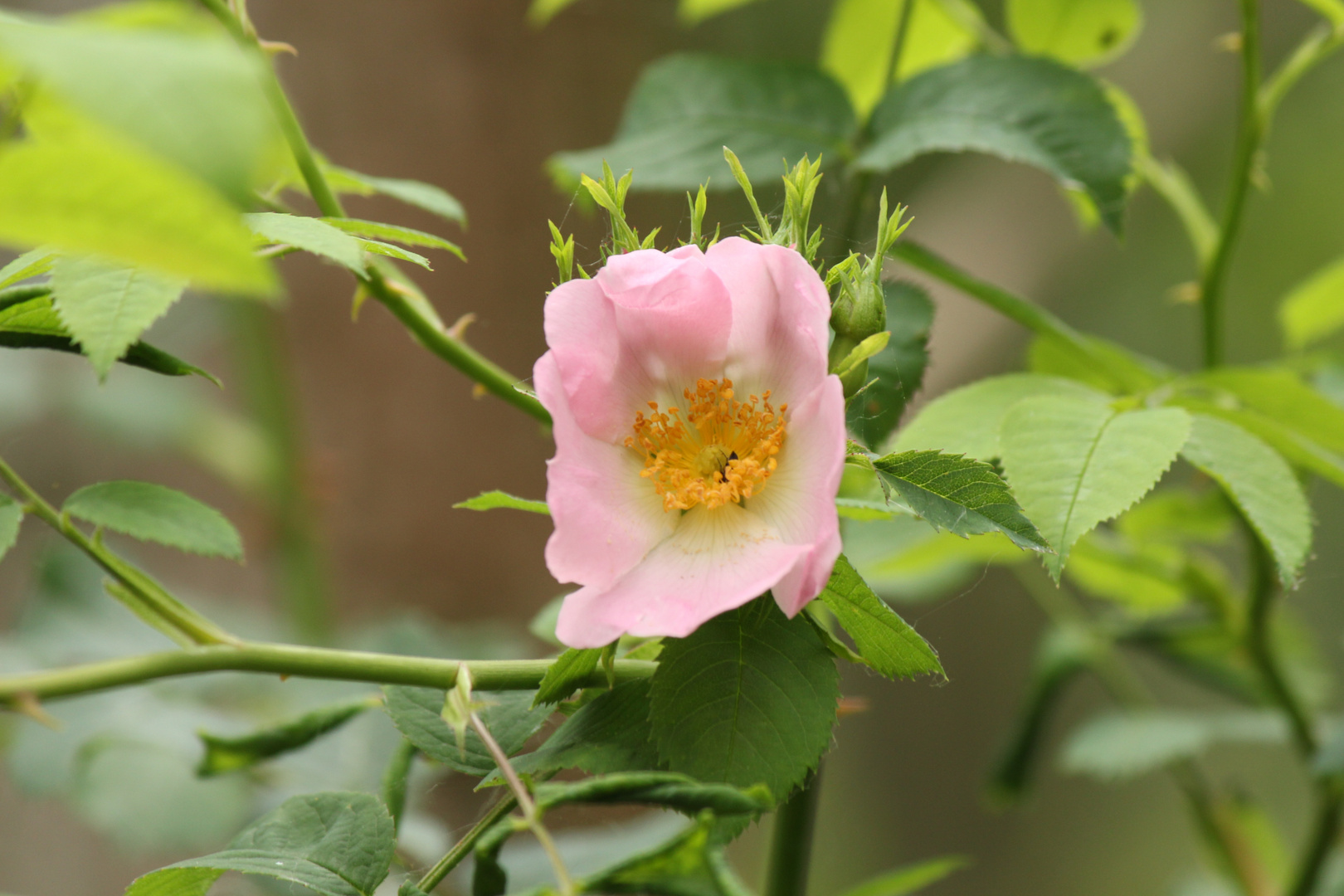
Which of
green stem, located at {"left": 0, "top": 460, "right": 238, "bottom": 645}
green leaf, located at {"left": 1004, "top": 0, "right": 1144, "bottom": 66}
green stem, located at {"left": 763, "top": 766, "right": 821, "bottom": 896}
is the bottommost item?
green stem, located at {"left": 763, "top": 766, "right": 821, "bottom": 896}

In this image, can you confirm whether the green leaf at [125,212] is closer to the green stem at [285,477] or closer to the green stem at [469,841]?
the green stem at [469,841]

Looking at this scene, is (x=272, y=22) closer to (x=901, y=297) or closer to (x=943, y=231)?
(x=943, y=231)

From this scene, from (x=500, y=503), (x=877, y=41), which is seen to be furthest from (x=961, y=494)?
(x=877, y=41)

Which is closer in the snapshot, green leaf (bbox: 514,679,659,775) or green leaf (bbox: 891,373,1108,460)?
green leaf (bbox: 514,679,659,775)

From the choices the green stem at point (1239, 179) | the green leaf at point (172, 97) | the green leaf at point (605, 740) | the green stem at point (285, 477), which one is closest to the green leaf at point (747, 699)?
the green leaf at point (605, 740)

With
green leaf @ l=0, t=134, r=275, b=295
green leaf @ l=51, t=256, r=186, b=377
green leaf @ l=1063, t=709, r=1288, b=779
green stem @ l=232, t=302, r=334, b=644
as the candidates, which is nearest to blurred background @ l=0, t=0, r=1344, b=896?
green stem @ l=232, t=302, r=334, b=644

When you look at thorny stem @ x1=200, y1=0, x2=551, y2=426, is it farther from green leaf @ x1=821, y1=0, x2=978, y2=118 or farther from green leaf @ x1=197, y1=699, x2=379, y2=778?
green leaf @ x1=821, y1=0, x2=978, y2=118
